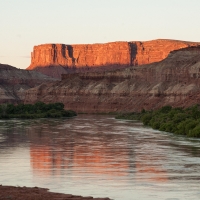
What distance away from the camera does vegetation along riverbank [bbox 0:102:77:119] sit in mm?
106562

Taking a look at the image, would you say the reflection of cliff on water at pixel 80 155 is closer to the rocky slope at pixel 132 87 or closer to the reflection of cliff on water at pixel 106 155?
the reflection of cliff on water at pixel 106 155

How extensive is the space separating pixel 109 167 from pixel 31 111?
86522mm

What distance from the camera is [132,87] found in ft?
510

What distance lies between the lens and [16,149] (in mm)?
39562

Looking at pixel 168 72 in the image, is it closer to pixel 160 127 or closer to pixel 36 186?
pixel 160 127

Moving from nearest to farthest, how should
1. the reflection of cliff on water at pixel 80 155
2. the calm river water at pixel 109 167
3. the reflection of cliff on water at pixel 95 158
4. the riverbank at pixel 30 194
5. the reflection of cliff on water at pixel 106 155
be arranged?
the riverbank at pixel 30 194
the calm river water at pixel 109 167
the reflection of cliff on water at pixel 106 155
the reflection of cliff on water at pixel 95 158
the reflection of cliff on water at pixel 80 155

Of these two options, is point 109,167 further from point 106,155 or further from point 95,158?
point 106,155

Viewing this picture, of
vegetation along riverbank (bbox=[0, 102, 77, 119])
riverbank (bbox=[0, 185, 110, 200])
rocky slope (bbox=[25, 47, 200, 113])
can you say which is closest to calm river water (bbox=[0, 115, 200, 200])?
riverbank (bbox=[0, 185, 110, 200])

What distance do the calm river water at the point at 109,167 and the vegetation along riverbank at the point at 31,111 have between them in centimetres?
6020

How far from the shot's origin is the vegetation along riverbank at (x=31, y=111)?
107 m

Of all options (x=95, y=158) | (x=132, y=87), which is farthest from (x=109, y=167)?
(x=132, y=87)

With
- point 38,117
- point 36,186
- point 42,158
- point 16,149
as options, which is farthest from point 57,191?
point 38,117

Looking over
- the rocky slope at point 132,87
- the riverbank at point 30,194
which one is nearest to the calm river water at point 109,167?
the riverbank at point 30,194

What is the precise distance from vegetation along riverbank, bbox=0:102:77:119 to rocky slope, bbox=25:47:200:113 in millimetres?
23593
